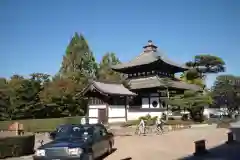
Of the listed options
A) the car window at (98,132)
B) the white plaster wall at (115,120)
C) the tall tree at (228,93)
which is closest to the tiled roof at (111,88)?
the white plaster wall at (115,120)

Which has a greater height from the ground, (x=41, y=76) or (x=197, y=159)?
(x=41, y=76)

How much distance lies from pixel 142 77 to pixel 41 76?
53.6ft

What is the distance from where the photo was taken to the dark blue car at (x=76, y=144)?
1063cm

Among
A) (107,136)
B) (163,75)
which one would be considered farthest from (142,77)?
(107,136)

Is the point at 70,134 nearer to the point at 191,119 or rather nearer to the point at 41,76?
the point at 191,119

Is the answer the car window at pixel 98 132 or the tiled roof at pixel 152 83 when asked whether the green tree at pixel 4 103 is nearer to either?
the tiled roof at pixel 152 83

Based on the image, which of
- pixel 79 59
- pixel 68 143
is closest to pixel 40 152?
pixel 68 143

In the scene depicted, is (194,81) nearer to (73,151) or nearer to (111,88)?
(111,88)

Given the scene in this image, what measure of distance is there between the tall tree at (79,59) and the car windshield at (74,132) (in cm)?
5592

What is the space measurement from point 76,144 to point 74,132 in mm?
1595

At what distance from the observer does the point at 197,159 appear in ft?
42.1

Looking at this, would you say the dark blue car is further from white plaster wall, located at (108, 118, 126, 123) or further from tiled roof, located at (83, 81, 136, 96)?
white plaster wall, located at (108, 118, 126, 123)

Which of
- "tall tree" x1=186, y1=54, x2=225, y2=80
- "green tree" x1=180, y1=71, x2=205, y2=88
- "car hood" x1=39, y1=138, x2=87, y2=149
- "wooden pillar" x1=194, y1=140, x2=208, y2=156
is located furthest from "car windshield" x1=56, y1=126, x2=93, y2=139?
"tall tree" x1=186, y1=54, x2=225, y2=80

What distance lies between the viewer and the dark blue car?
10633 millimetres
